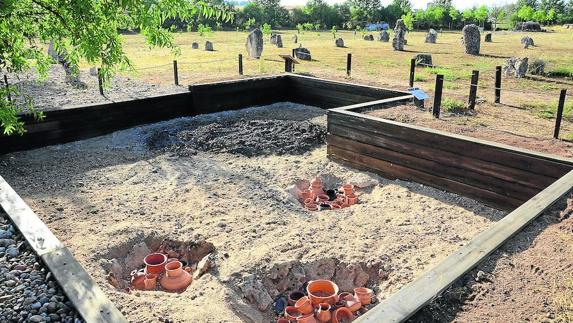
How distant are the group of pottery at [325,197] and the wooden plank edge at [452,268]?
2.51m

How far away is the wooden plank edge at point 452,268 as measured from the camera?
2.59 m

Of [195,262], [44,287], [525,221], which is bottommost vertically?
[195,262]

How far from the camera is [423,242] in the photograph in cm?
495

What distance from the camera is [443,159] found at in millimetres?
6027

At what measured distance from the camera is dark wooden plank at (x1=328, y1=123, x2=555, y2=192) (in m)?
5.25

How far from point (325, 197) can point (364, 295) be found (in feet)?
7.64

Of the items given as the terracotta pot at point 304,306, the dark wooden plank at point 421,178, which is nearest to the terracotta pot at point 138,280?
the terracotta pot at point 304,306

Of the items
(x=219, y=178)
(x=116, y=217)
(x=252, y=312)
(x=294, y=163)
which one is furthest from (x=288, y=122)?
(x=252, y=312)

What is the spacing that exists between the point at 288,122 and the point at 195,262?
4972mm

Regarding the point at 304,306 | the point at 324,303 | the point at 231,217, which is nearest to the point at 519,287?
the point at 324,303

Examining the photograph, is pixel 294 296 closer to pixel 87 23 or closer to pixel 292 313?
pixel 292 313

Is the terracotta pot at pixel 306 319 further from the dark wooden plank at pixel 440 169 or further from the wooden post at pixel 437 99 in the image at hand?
the wooden post at pixel 437 99

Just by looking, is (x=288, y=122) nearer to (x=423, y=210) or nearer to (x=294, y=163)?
(x=294, y=163)

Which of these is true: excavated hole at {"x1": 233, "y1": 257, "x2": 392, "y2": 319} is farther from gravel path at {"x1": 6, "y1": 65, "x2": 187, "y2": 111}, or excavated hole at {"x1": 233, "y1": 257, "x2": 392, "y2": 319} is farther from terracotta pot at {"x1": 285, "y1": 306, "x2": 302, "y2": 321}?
gravel path at {"x1": 6, "y1": 65, "x2": 187, "y2": 111}
